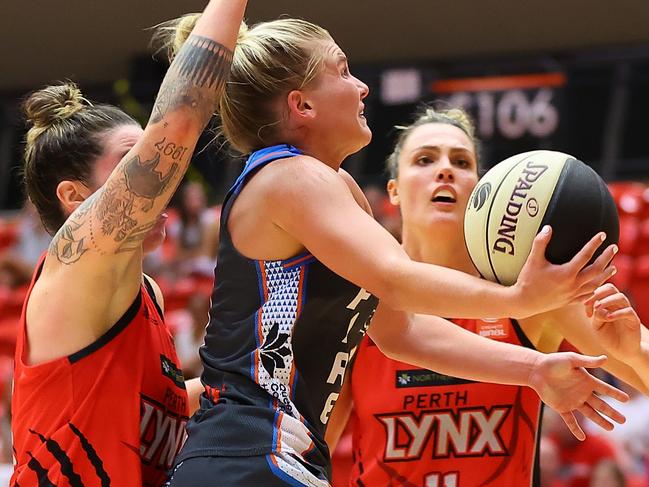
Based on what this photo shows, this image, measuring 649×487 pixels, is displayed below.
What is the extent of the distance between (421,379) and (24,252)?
680 cm

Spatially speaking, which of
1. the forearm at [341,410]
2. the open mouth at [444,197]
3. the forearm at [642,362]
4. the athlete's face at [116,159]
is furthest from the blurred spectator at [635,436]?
the athlete's face at [116,159]

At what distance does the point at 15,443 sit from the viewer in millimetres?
2359

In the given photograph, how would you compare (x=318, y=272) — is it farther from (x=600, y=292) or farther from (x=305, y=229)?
(x=600, y=292)

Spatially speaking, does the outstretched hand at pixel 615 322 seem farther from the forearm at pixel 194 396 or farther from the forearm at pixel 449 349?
the forearm at pixel 194 396

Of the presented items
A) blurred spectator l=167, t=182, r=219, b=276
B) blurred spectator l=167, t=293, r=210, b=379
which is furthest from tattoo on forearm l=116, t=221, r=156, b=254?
blurred spectator l=167, t=182, r=219, b=276

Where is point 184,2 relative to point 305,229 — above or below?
above

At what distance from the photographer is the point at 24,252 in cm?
934

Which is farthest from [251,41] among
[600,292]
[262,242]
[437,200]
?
[437,200]

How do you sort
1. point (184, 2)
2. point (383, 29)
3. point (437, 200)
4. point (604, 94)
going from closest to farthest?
point (437, 200)
point (604, 94)
point (184, 2)
point (383, 29)

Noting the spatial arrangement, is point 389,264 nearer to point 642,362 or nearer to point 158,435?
point 158,435

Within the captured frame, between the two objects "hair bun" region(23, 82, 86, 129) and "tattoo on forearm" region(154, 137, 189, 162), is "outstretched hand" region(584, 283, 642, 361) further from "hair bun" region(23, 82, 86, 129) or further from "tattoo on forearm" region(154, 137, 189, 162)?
"hair bun" region(23, 82, 86, 129)

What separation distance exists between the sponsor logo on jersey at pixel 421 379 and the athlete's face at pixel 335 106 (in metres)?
1.07

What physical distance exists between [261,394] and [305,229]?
13.9 inches

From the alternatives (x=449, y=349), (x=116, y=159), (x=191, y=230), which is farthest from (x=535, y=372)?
(x=191, y=230)
